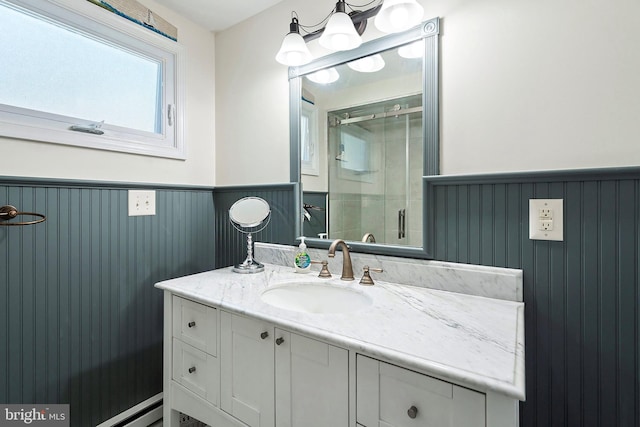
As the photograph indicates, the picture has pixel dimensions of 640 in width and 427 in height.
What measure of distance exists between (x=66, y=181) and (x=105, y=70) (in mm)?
546

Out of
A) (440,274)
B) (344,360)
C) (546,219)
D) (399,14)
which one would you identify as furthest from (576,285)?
(399,14)

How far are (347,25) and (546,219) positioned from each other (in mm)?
981

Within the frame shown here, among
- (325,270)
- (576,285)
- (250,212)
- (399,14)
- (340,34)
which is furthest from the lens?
(250,212)

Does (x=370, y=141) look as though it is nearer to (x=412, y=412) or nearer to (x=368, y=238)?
(x=368, y=238)

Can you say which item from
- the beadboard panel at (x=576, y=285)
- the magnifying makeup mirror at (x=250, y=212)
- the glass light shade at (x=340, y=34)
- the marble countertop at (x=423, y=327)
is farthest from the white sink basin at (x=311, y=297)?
the glass light shade at (x=340, y=34)

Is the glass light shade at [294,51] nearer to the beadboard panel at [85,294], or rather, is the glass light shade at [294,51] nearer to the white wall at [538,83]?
the white wall at [538,83]

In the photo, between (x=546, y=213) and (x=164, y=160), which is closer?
(x=546, y=213)

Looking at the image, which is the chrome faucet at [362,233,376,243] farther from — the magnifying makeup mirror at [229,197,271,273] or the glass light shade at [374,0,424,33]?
the glass light shade at [374,0,424,33]

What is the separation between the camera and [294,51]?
1341 millimetres

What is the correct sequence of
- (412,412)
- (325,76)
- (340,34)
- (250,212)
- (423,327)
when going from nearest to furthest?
(412,412)
(423,327)
(340,34)
(325,76)
(250,212)

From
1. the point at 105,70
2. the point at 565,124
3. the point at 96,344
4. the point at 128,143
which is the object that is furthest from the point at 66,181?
the point at 565,124

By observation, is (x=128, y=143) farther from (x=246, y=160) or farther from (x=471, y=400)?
(x=471, y=400)

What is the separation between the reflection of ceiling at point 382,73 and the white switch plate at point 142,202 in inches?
38.3

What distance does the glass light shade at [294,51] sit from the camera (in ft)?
4.36
